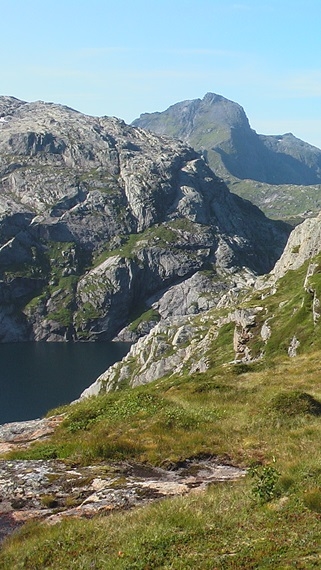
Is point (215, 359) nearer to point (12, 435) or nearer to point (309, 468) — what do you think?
point (12, 435)

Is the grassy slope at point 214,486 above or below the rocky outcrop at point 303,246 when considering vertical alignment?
below

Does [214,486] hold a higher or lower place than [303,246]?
lower

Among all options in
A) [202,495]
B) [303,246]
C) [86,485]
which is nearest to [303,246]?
[303,246]

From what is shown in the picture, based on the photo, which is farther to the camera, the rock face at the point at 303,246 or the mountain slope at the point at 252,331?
the rock face at the point at 303,246

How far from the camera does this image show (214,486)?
18156 mm

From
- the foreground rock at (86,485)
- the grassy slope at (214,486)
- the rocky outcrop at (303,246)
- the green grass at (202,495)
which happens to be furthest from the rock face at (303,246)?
the foreground rock at (86,485)

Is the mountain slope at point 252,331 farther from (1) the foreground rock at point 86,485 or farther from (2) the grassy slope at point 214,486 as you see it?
(1) the foreground rock at point 86,485

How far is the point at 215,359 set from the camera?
92062 mm

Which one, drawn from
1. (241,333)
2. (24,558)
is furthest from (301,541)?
(241,333)

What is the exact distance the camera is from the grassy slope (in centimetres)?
1294

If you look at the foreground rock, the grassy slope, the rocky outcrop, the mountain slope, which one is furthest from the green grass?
the rocky outcrop

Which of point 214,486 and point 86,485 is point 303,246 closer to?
point 214,486

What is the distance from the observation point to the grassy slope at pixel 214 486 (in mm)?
12938

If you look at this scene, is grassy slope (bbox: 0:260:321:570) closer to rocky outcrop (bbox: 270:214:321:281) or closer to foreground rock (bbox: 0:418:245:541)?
foreground rock (bbox: 0:418:245:541)
